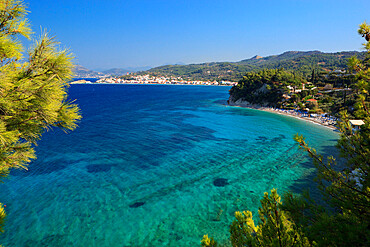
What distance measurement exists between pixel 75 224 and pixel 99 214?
4.82 ft

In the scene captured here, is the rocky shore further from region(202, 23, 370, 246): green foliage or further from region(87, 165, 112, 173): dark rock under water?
region(87, 165, 112, 173): dark rock under water

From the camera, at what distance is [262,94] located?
208ft

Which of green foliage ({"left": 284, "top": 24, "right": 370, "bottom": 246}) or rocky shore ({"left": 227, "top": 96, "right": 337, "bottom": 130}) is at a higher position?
green foliage ({"left": 284, "top": 24, "right": 370, "bottom": 246})

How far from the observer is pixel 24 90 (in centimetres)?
367

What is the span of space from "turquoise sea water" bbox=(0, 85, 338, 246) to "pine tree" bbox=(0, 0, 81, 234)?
8.68m

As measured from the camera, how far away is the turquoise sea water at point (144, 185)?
36.0 ft

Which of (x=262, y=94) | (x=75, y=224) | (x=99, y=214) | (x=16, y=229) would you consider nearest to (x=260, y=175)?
(x=99, y=214)

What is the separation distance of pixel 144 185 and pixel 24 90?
13901mm

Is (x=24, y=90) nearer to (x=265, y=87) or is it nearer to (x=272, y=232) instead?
(x=272, y=232)

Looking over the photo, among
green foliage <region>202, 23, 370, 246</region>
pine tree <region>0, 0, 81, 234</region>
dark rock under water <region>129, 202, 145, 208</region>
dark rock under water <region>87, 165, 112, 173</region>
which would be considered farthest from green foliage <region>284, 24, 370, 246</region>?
dark rock under water <region>87, 165, 112, 173</region>

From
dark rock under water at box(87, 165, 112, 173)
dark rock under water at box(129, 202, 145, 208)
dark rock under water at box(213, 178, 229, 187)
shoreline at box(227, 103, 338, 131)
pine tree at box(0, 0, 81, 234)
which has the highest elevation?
pine tree at box(0, 0, 81, 234)

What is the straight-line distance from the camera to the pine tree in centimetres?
359

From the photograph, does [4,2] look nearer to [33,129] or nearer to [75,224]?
[33,129]

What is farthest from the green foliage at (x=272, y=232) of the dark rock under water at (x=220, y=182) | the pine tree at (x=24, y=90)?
the dark rock under water at (x=220, y=182)
